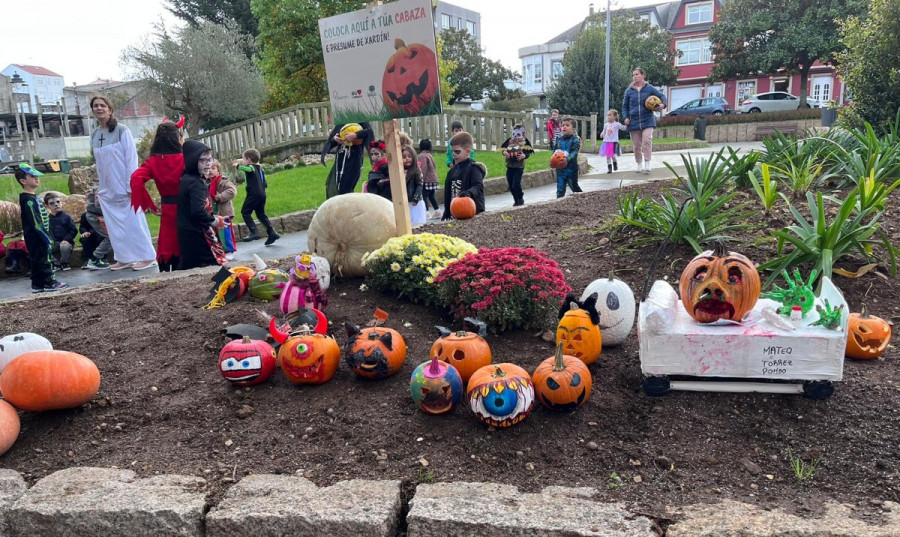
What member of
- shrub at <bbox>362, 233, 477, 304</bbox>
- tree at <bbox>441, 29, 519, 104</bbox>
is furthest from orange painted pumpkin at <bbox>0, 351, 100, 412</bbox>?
tree at <bbox>441, 29, 519, 104</bbox>

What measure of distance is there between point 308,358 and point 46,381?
4.39 ft

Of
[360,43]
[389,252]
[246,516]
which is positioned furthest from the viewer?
[360,43]

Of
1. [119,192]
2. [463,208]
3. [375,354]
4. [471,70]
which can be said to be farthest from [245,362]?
[471,70]

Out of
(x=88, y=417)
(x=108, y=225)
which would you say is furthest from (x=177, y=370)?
(x=108, y=225)

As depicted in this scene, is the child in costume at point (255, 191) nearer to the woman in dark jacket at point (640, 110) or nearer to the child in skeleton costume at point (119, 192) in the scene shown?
the child in skeleton costume at point (119, 192)

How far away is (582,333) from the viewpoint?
339 cm

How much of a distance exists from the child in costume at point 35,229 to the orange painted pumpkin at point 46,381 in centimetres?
462

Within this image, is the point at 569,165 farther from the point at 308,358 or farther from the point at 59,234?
the point at 308,358

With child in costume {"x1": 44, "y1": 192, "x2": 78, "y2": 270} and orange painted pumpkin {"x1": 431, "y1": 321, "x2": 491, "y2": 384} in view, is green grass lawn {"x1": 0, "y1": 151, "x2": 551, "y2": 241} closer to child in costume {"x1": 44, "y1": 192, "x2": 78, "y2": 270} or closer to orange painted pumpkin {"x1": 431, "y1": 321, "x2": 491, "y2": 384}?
child in costume {"x1": 44, "y1": 192, "x2": 78, "y2": 270}

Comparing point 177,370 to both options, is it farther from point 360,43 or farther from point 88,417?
point 360,43

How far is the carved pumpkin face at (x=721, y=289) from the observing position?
9.60 ft

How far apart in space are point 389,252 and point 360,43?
178 centimetres

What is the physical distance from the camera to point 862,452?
267cm

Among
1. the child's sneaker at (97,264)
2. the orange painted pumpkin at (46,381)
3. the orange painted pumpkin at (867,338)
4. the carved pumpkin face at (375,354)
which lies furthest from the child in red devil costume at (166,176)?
the orange painted pumpkin at (867,338)
